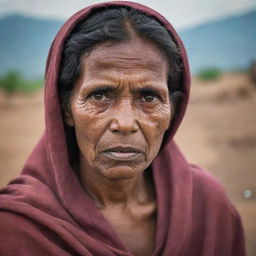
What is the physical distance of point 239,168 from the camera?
6844mm

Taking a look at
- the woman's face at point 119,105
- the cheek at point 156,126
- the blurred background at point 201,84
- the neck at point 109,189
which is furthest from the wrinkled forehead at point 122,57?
the blurred background at point 201,84

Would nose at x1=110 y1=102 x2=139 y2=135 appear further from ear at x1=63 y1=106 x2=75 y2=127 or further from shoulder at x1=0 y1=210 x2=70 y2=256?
shoulder at x1=0 y1=210 x2=70 y2=256

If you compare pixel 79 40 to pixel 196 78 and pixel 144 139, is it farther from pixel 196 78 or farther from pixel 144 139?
pixel 196 78

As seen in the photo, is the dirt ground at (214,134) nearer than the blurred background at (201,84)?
Yes

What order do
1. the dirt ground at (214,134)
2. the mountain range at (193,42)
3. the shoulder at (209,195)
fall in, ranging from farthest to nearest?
the mountain range at (193,42) → the dirt ground at (214,134) → the shoulder at (209,195)

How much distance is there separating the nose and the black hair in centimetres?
32

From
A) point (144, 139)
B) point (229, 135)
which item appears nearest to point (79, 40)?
point (144, 139)

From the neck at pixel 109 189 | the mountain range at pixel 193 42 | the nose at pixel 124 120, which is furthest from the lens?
the mountain range at pixel 193 42

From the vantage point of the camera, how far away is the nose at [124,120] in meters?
2.06

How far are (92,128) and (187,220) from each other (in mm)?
834

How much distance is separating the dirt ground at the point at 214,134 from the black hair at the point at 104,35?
3224 millimetres

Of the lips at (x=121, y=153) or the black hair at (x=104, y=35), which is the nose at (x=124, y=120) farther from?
the black hair at (x=104, y=35)

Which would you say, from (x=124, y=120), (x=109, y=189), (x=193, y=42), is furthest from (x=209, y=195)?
(x=193, y=42)

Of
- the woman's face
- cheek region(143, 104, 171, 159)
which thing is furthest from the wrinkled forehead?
cheek region(143, 104, 171, 159)
